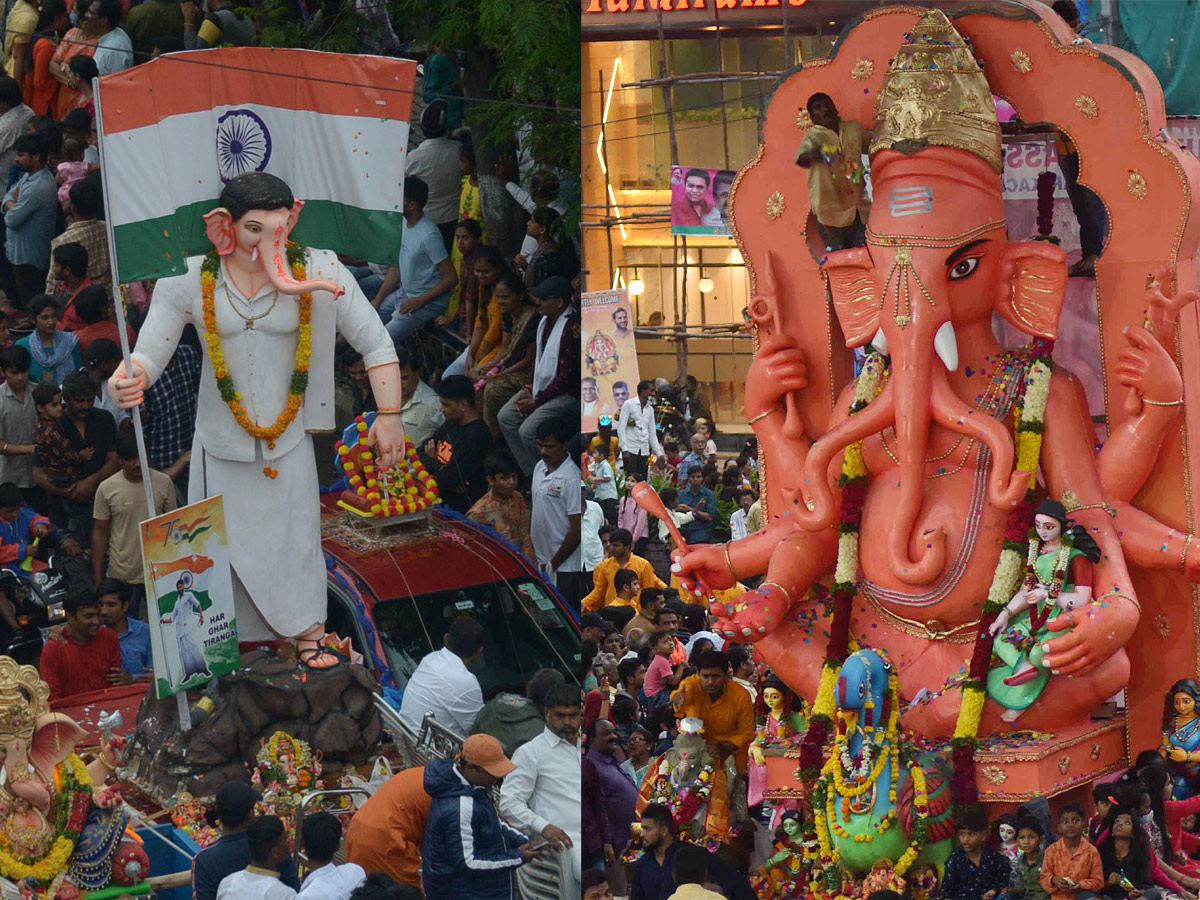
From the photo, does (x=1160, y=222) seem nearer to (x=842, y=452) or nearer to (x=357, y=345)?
(x=842, y=452)

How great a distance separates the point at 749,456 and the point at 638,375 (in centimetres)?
56

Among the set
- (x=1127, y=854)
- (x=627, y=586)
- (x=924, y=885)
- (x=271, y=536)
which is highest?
(x=271, y=536)

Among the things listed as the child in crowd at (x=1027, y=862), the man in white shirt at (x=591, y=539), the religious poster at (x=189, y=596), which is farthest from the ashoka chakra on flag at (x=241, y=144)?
the child in crowd at (x=1027, y=862)

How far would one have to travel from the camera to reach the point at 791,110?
24.5 feet

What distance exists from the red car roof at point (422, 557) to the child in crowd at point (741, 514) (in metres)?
0.81

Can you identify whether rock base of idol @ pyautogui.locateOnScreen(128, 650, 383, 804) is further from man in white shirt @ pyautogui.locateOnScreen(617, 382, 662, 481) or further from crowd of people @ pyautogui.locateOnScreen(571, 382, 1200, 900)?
man in white shirt @ pyautogui.locateOnScreen(617, 382, 662, 481)

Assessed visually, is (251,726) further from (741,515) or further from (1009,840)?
(1009,840)

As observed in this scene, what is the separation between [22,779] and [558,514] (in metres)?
2.31

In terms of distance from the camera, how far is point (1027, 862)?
6809 millimetres

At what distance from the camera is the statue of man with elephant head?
7395 mm

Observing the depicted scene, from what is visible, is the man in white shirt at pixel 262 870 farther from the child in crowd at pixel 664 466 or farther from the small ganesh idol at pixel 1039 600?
the small ganesh idol at pixel 1039 600

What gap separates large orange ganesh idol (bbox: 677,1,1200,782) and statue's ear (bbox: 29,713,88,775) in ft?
7.52

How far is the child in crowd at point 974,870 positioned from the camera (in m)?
6.77

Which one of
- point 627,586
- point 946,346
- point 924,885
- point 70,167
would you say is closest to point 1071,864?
point 924,885
